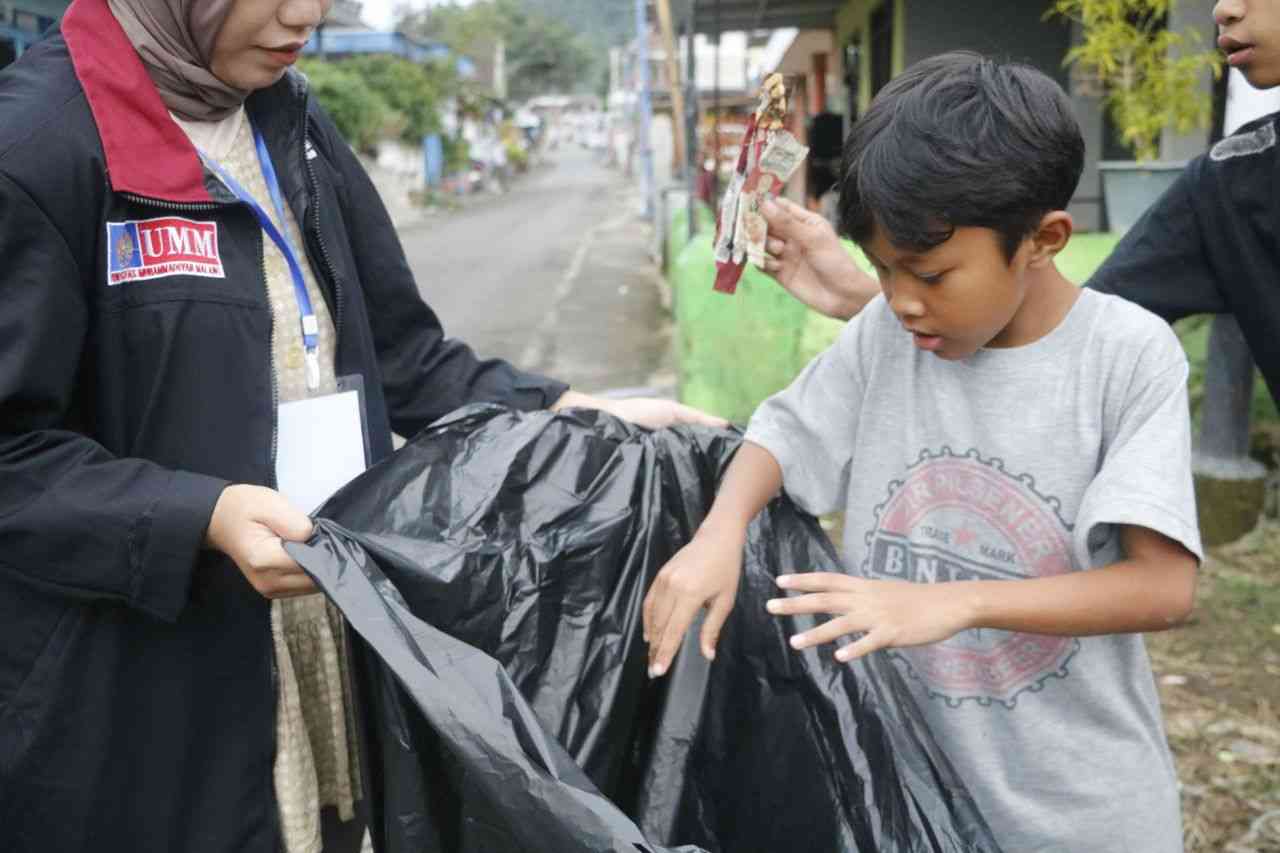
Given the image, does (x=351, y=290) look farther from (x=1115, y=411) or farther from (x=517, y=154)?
(x=517, y=154)

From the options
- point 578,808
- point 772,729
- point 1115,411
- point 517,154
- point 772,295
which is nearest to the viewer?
point 578,808

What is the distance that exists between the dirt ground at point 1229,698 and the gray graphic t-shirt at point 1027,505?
1408mm

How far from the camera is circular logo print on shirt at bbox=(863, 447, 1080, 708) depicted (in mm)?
1223

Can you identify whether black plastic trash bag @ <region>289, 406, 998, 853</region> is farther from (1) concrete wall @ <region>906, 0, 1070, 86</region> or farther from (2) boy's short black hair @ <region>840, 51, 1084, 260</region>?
(1) concrete wall @ <region>906, 0, 1070, 86</region>

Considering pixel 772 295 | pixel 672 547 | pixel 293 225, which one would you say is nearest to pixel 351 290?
pixel 293 225

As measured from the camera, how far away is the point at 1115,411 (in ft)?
3.77

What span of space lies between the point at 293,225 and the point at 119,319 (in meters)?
0.29

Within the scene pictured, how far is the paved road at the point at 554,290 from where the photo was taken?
8.22m

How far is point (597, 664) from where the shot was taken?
1.41m

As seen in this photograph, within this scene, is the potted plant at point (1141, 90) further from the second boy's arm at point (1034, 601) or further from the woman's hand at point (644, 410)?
the second boy's arm at point (1034, 601)

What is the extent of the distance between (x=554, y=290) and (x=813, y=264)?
34.9 feet

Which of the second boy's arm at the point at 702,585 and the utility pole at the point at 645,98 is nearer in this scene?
the second boy's arm at the point at 702,585

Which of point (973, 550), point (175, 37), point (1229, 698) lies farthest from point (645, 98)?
point (973, 550)

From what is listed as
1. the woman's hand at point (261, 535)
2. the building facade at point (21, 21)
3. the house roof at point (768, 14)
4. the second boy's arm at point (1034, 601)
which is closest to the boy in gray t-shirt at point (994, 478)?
the second boy's arm at point (1034, 601)
